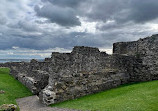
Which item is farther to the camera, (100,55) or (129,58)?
(129,58)

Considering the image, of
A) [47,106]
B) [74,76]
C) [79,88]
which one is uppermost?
[74,76]

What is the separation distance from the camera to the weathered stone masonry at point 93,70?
13.4 metres

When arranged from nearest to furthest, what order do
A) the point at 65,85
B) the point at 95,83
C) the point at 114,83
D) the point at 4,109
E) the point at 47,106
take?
1. the point at 4,109
2. the point at 47,106
3. the point at 65,85
4. the point at 95,83
5. the point at 114,83

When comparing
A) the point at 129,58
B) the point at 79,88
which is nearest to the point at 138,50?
the point at 129,58

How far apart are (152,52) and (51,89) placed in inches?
463

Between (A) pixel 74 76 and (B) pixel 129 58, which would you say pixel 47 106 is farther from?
(B) pixel 129 58

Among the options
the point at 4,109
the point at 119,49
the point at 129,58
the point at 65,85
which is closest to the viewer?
the point at 4,109

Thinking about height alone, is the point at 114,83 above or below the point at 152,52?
below

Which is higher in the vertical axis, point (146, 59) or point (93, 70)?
point (146, 59)

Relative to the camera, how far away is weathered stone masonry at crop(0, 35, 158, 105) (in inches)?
526

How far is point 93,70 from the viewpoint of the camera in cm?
1540

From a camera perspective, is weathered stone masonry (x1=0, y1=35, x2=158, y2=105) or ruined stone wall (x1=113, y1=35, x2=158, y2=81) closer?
weathered stone masonry (x1=0, y1=35, x2=158, y2=105)

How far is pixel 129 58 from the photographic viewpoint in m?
18.9

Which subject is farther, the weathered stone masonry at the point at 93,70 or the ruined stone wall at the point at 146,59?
the ruined stone wall at the point at 146,59
